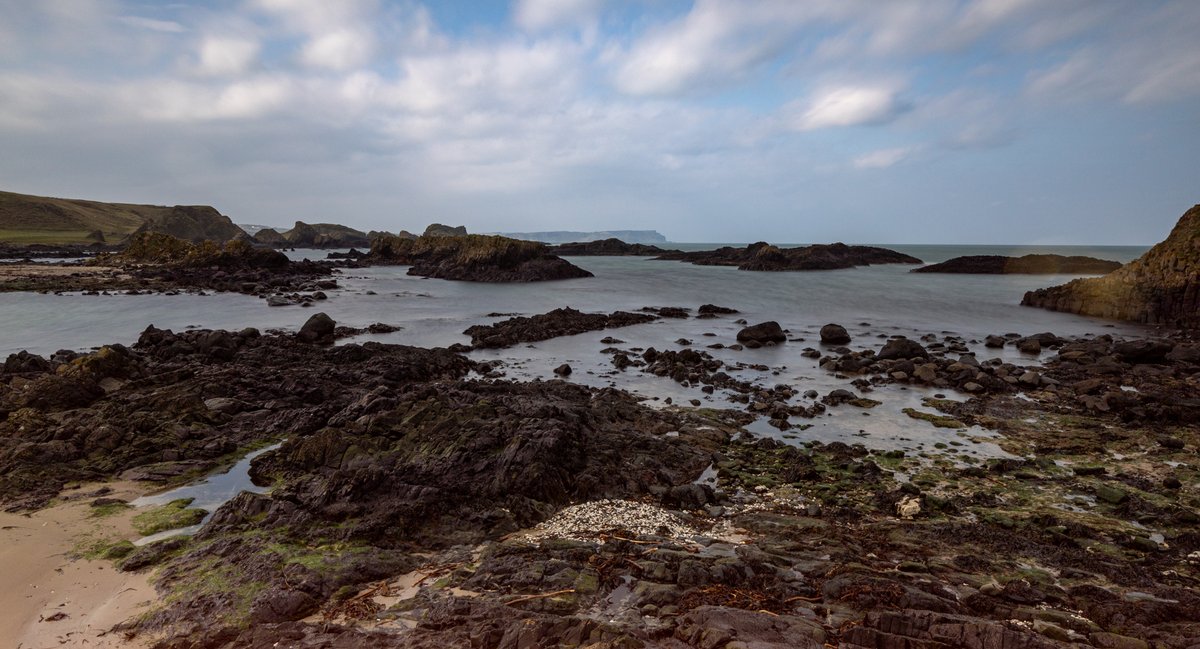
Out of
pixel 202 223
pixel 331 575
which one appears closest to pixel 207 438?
pixel 331 575

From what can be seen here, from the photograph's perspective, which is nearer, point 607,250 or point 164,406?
point 164,406

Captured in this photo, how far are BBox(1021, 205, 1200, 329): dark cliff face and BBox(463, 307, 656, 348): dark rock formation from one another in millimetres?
29402

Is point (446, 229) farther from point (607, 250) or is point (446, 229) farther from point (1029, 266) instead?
point (1029, 266)

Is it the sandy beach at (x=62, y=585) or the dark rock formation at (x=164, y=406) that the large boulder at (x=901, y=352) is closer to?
the dark rock formation at (x=164, y=406)

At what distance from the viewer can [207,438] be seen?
12.0 metres

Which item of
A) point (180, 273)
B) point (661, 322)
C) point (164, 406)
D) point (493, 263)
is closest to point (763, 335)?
point (661, 322)

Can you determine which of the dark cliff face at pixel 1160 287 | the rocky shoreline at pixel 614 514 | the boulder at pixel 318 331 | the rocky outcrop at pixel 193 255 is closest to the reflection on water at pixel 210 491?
the rocky shoreline at pixel 614 514

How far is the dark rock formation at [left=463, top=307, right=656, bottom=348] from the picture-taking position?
86.1 ft

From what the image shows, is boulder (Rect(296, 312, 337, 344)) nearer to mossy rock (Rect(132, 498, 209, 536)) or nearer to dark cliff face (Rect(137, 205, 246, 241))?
mossy rock (Rect(132, 498, 209, 536))

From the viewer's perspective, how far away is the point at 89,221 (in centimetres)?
12581

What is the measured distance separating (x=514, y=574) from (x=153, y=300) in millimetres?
46008

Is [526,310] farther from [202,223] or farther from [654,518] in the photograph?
[202,223]

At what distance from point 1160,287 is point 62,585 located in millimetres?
46767

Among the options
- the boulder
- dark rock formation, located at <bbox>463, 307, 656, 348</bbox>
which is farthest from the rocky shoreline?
dark rock formation, located at <bbox>463, 307, 656, 348</bbox>
